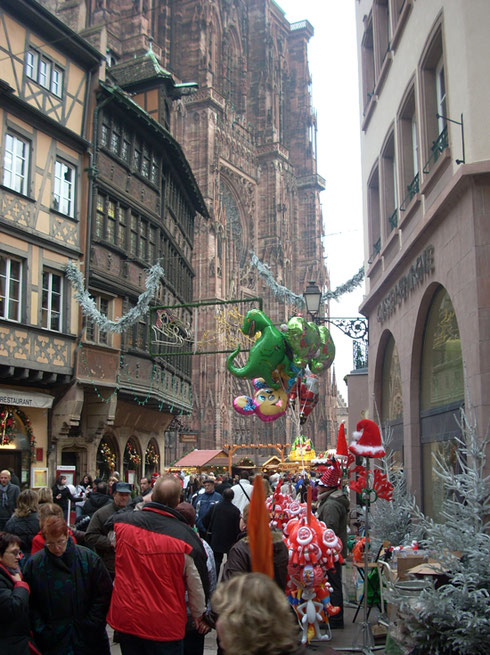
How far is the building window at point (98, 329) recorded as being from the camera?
2025 centimetres

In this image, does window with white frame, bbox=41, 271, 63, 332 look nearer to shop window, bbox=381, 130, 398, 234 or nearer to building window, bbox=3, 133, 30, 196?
building window, bbox=3, 133, 30, 196

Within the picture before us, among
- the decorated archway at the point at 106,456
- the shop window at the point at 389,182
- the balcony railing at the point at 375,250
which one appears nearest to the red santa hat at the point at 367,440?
the shop window at the point at 389,182

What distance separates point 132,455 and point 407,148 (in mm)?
17062

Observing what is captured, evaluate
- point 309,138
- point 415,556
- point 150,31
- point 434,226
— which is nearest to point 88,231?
point 434,226

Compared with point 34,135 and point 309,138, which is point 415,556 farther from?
point 309,138

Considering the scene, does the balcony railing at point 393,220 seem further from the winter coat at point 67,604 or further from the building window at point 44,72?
the winter coat at point 67,604

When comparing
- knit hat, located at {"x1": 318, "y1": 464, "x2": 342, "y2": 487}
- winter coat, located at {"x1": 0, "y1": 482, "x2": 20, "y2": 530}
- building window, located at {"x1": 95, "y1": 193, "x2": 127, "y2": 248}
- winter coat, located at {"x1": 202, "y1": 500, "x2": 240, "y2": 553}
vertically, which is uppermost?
building window, located at {"x1": 95, "y1": 193, "x2": 127, "y2": 248}

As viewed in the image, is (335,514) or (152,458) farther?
(152,458)

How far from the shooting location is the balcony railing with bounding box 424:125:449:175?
392 inches

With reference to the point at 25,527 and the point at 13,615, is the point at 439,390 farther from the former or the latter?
A: the point at 13,615

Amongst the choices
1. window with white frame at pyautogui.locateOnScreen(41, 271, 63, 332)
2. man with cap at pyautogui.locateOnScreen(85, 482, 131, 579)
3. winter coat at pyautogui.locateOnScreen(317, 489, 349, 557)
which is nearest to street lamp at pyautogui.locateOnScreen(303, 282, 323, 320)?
winter coat at pyautogui.locateOnScreen(317, 489, 349, 557)

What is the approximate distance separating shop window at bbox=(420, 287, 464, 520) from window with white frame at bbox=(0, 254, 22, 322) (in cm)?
959

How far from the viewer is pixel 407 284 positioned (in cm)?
1185

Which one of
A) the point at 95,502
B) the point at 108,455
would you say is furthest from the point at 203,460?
the point at 95,502
